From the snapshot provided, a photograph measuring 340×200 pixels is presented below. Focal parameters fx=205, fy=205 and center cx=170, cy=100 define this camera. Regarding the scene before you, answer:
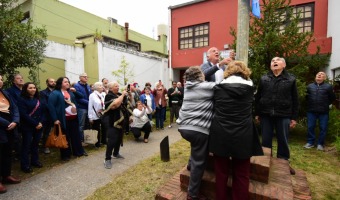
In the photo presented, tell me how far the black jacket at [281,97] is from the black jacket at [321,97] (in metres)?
2.44

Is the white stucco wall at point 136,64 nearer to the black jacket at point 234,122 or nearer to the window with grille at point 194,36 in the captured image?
the window with grille at point 194,36

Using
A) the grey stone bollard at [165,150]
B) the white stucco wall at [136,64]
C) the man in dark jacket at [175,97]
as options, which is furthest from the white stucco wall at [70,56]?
the grey stone bollard at [165,150]

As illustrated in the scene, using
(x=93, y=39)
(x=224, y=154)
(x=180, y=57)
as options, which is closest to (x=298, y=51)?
(x=224, y=154)

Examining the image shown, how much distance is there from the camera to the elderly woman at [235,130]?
247 centimetres

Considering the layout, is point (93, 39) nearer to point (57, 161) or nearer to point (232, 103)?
point (57, 161)

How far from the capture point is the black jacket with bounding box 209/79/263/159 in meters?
2.46

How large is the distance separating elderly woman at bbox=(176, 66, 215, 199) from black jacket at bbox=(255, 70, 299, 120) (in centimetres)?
165

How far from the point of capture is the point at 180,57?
14.7 meters

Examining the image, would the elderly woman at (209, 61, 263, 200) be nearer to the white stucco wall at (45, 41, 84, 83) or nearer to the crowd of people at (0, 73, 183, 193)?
the crowd of people at (0, 73, 183, 193)

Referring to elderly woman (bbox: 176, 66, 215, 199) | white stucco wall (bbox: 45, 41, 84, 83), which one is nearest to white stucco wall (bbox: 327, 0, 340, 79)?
elderly woman (bbox: 176, 66, 215, 199)

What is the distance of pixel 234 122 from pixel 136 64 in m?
13.0

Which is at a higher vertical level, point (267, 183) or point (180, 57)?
point (180, 57)

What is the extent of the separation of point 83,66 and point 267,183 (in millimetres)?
11938

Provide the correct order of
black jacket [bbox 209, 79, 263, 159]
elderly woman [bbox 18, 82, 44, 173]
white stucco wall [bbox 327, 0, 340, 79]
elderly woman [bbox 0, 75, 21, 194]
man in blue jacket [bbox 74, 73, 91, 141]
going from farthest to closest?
white stucco wall [bbox 327, 0, 340, 79] < man in blue jacket [bbox 74, 73, 91, 141] < elderly woman [bbox 18, 82, 44, 173] < elderly woman [bbox 0, 75, 21, 194] < black jacket [bbox 209, 79, 263, 159]
